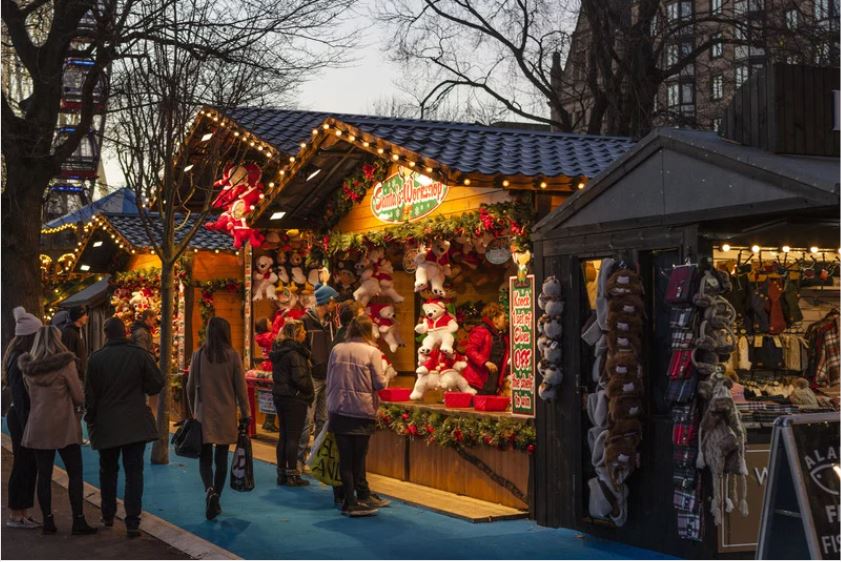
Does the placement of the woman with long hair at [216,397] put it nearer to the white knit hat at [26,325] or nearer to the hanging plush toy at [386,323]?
the white knit hat at [26,325]

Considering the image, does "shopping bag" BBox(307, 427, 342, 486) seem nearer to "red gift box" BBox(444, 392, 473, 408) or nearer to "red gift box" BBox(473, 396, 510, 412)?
"red gift box" BBox(473, 396, 510, 412)

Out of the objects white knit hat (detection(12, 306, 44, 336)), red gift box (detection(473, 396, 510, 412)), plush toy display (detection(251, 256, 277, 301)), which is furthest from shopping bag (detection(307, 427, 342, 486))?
plush toy display (detection(251, 256, 277, 301))

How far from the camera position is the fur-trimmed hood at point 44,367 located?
9.37 m

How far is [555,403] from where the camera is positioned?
31.5 ft

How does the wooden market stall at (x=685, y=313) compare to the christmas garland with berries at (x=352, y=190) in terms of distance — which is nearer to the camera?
the wooden market stall at (x=685, y=313)

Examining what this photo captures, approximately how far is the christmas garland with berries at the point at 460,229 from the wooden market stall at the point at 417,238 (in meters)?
0.01

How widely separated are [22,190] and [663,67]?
17.4 metres

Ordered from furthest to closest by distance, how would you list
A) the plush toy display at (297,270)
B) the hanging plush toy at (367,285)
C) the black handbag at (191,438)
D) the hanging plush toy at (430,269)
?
the plush toy display at (297,270), the hanging plush toy at (367,285), the hanging plush toy at (430,269), the black handbag at (191,438)

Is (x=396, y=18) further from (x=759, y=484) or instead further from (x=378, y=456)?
A: (x=759, y=484)

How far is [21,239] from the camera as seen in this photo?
2070cm

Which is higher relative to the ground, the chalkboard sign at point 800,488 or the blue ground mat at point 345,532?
the chalkboard sign at point 800,488

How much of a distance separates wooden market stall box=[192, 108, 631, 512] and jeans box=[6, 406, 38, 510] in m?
3.83

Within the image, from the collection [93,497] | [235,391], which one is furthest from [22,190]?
[235,391]

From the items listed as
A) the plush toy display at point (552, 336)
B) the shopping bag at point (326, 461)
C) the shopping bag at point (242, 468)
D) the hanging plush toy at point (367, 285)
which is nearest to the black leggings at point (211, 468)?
the shopping bag at point (242, 468)
